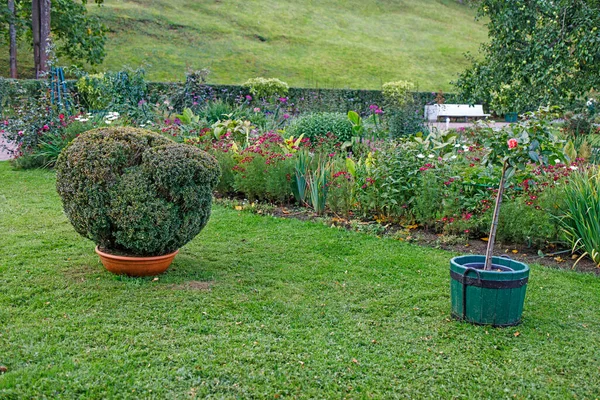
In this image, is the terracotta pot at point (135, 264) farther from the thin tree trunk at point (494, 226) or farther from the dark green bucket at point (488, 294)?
the thin tree trunk at point (494, 226)

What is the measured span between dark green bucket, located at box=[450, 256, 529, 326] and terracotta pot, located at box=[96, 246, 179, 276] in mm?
2316

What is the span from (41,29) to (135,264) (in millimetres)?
21114

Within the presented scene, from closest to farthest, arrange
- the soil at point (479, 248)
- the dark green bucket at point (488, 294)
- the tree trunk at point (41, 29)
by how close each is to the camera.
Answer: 1. the dark green bucket at point (488, 294)
2. the soil at point (479, 248)
3. the tree trunk at point (41, 29)

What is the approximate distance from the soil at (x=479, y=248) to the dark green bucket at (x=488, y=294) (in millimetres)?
1661

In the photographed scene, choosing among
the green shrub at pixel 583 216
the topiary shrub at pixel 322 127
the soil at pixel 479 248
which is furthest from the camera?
the topiary shrub at pixel 322 127

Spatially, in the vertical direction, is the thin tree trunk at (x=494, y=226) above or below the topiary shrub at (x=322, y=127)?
below

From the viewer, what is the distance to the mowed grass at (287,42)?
30562 mm

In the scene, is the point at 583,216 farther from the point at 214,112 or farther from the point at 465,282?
the point at 214,112

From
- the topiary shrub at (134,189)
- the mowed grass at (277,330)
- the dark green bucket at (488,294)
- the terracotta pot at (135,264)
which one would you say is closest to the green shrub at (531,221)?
the mowed grass at (277,330)

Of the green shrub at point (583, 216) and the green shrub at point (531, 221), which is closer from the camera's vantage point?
the green shrub at point (583, 216)

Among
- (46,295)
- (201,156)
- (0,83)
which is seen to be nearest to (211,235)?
(201,156)

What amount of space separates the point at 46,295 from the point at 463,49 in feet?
135

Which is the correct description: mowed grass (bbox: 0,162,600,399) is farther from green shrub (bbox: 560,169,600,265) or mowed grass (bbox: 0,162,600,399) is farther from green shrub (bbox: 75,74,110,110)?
green shrub (bbox: 75,74,110,110)

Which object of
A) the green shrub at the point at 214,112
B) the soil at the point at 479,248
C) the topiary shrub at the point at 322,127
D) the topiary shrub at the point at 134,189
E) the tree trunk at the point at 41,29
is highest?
the tree trunk at the point at 41,29
